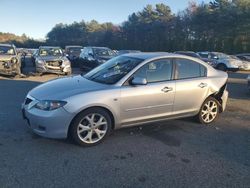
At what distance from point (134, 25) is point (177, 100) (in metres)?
69.3

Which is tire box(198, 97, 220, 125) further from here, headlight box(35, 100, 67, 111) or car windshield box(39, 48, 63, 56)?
car windshield box(39, 48, 63, 56)

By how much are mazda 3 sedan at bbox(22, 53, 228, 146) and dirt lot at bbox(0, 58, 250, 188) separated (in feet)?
1.03

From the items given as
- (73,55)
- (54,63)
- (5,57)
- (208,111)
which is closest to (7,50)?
(5,57)

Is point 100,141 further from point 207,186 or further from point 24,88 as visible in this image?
point 24,88

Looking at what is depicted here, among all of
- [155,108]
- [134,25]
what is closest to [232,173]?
[155,108]

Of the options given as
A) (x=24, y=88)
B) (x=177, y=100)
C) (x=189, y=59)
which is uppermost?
(x=189, y=59)

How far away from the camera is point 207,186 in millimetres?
4051

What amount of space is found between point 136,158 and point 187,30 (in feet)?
185

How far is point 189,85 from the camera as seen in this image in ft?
20.9

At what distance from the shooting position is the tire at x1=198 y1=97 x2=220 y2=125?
6840mm

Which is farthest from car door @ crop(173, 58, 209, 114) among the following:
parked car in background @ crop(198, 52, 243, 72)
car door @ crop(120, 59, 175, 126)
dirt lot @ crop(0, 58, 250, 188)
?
parked car in background @ crop(198, 52, 243, 72)

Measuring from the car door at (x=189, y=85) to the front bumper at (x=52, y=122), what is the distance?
7.30ft

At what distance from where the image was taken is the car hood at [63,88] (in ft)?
17.3

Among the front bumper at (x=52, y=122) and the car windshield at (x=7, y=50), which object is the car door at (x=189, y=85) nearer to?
the front bumper at (x=52, y=122)
